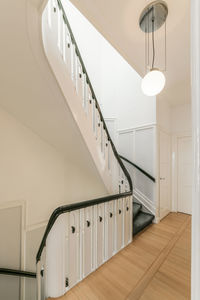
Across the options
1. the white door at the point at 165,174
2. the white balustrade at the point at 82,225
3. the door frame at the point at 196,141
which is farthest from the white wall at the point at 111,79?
the door frame at the point at 196,141

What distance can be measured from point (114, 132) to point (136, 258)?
2.87 meters

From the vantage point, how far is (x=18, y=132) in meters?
2.30

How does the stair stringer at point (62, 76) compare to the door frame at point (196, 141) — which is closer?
the door frame at point (196, 141)

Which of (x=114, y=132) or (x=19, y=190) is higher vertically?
(x=114, y=132)

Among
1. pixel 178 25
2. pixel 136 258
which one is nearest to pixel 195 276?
pixel 136 258

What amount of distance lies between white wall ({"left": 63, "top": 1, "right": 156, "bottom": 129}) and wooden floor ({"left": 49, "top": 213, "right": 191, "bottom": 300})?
2.39 m

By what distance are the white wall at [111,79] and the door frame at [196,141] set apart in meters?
3.09

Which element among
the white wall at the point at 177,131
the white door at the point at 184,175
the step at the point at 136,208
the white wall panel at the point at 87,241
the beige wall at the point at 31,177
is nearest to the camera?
the white wall panel at the point at 87,241

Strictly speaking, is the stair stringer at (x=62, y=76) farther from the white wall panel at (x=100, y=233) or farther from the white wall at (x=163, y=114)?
the white wall at (x=163, y=114)

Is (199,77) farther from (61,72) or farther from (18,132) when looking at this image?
(18,132)

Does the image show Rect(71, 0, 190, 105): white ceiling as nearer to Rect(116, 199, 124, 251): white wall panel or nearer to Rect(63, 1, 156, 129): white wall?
Rect(63, 1, 156, 129): white wall

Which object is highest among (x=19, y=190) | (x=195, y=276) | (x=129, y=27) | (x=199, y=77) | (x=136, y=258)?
(x=129, y=27)

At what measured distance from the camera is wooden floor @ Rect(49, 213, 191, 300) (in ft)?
4.89

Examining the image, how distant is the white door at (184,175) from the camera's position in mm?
3719
